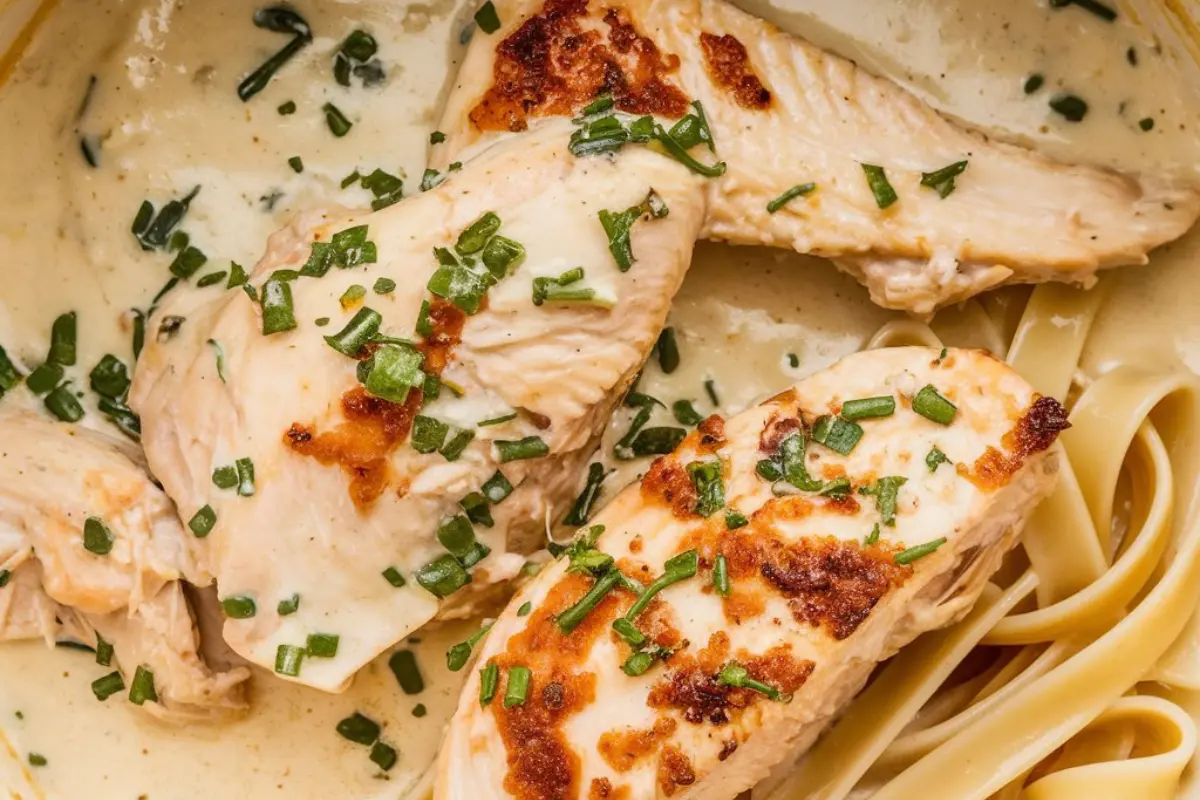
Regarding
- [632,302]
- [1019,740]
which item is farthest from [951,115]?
[1019,740]

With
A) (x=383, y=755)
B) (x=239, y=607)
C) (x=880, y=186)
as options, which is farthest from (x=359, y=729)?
(x=880, y=186)

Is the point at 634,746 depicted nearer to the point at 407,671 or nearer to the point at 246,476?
the point at 407,671

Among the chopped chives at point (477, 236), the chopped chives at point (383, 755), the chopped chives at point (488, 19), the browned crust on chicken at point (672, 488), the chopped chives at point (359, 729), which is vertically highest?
the chopped chives at point (488, 19)

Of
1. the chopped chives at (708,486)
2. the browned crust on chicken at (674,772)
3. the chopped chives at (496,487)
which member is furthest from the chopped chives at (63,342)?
the browned crust on chicken at (674,772)

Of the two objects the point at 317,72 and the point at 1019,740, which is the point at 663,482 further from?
the point at 317,72

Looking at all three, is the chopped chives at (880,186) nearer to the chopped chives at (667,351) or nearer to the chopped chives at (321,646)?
the chopped chives at (667,351)

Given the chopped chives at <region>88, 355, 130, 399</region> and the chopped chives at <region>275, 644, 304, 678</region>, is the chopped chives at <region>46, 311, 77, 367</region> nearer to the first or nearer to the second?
the chopped chives at <region>88, 355, 130, 399</region>

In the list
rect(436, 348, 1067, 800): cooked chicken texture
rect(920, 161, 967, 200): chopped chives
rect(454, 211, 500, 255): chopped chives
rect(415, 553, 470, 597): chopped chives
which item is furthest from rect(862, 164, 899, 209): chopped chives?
rect(415, 553, 470, 597): chopped chives
